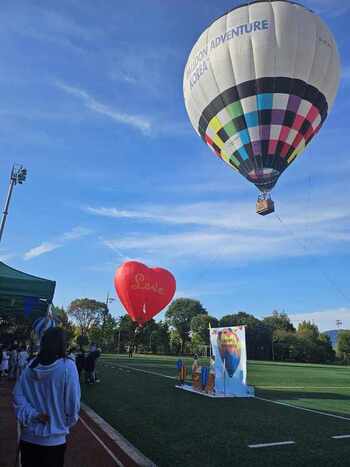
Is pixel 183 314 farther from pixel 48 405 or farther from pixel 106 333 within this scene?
pixel 48 405

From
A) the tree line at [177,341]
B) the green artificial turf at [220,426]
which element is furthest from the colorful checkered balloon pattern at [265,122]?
the tree line at [177,341]

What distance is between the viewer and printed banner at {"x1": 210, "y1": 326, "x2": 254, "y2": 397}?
569 inches

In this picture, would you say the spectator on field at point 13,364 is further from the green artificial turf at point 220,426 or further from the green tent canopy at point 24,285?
the green tent canopy at point 24,285

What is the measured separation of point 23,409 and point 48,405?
21cm

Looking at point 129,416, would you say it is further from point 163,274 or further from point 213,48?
point 163,274

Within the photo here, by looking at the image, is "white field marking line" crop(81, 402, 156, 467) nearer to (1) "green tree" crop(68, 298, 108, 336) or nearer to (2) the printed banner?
(2) the printed banner

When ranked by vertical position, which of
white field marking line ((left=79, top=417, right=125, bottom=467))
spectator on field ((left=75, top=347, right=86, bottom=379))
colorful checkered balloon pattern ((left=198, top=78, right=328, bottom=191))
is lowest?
white field marking line ((left=79, top=417, right=125, bottom=467))

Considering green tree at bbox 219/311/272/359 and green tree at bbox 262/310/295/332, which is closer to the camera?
green tree at bbox 219/311/272/359

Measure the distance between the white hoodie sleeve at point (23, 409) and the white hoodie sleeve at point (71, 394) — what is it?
0.25 meters

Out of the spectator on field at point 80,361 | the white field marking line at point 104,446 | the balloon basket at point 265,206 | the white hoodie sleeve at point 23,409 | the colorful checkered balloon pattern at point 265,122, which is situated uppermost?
the colorful checkered balloon pattern at point 265,122

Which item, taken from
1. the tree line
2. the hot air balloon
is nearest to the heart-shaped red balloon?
the hot air balloon

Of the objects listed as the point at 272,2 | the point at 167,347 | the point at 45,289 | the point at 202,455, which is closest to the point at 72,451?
the point at 202,455

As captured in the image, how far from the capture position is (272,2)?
18.0m

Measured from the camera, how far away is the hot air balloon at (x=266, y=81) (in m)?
17.4
